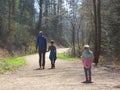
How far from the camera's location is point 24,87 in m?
13.6

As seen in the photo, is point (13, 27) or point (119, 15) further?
point (13, 27)

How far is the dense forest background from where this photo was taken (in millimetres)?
32062

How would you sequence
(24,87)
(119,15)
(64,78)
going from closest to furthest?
(24,87) < (64,78) < (119,15)

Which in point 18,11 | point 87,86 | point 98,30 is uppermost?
point 18,11

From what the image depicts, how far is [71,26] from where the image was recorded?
56500 millimetres

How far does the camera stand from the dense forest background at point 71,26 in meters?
32.1

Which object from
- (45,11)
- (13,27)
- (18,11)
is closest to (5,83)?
(13,27)

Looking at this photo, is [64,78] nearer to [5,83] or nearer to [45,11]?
[5,83]

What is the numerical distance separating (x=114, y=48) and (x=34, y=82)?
18.4 meters

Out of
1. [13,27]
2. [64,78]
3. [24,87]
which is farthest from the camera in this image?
[13,27]

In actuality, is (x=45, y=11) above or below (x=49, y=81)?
above

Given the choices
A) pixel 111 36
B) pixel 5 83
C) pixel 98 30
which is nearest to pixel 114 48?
pixel 111 36

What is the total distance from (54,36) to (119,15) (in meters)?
70.1

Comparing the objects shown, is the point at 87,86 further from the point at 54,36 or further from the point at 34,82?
the point at 54,36
